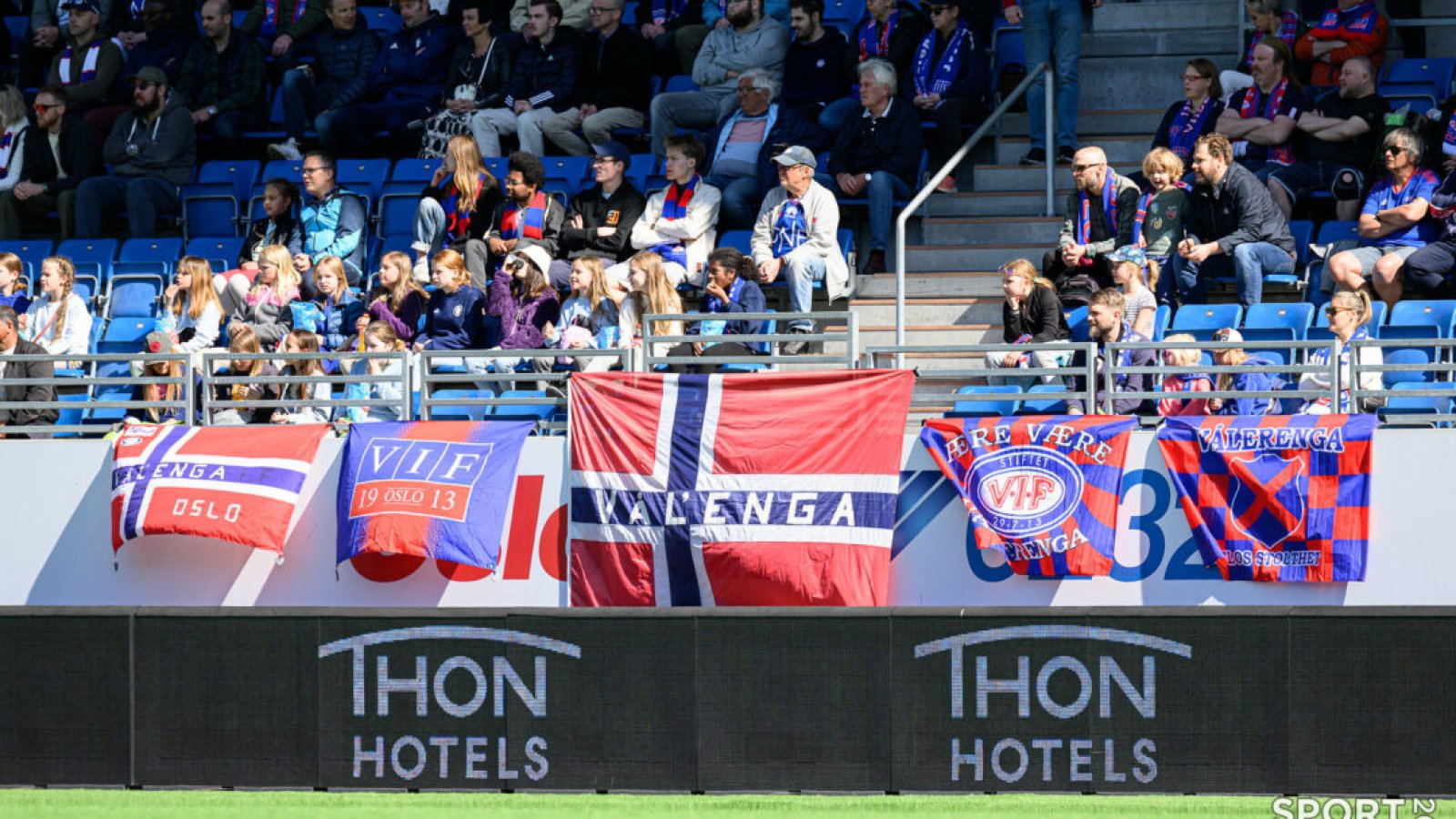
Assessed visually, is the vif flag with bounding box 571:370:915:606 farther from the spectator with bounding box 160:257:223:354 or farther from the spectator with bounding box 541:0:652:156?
the spectator with bounding box 541:0:652:156

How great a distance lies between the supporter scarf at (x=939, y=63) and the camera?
1541cm

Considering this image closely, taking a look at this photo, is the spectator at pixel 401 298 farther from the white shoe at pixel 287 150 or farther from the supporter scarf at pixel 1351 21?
the supporter scarf at pixel 1351 21

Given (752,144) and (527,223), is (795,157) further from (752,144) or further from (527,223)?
(527,223)

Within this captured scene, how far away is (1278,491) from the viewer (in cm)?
1116

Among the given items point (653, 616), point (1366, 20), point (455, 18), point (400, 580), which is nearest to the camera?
point (653, 616)

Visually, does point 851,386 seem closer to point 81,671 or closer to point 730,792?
point 730,792

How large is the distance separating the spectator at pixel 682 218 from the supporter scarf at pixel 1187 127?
3301mm

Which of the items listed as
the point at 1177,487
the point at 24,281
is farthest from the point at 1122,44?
the point at 24,281

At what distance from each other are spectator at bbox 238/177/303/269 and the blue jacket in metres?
2.17

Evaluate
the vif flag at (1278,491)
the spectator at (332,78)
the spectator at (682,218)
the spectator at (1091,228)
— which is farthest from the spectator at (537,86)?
the vif flag at (1278,491)

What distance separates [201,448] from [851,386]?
408cm

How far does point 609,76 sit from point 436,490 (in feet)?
18.9

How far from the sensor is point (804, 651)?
8695 millimetres

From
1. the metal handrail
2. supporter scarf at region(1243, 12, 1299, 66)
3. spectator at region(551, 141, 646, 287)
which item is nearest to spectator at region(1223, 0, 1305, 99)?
supporter scarf at region(1243, 12, 1299, 66)
